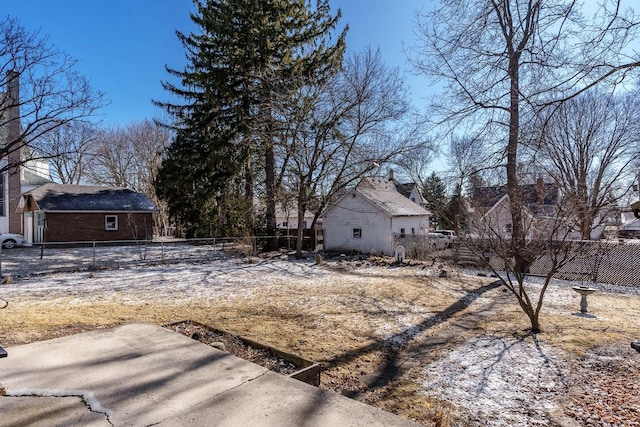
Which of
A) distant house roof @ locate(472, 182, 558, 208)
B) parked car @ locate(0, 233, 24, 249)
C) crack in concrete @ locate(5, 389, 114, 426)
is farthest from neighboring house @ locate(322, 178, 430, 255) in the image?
parked car @ locate(0, 233, 24, 249)

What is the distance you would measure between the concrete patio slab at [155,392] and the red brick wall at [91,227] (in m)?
19.5

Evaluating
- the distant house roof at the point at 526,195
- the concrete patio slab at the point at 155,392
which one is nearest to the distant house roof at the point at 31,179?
the concrete patio slab at the point at 155,392

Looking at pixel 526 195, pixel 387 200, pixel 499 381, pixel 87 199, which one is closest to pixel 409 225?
pixel 387 200

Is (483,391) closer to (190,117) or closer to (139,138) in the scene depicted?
(190,117)

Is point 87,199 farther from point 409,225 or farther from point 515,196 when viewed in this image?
point 515,196

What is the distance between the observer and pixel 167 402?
10.5 feet

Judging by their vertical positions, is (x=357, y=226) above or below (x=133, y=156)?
below

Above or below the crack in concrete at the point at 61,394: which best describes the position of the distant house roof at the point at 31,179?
above

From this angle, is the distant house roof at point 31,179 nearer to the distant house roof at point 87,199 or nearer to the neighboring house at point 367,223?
the distant house roof at point 87,199

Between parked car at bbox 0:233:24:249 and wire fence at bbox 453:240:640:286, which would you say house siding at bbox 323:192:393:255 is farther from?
parked car at bbox 0:233:24:249

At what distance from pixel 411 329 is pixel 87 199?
22.5 m

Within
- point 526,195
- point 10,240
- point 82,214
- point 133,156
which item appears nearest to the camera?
point 526,195

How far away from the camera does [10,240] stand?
67.1 ft

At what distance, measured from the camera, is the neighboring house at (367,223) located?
19922mm
